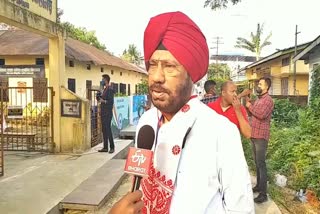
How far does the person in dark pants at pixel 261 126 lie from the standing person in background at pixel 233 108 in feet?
2.12

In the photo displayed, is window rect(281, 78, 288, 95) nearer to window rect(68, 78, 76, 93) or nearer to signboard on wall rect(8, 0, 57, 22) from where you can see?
window rect(68, 78, 76, 93)

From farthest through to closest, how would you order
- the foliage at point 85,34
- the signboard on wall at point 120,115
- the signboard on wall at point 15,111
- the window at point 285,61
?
the foliage at point 85,34 → the window at point 285,61 → the signboard on wall at point 15,111 → the signboard on wall at point 120,115

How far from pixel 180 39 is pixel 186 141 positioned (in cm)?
38

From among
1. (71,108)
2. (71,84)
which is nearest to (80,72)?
(71,84)

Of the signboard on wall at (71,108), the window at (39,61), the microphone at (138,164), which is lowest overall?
the signboard on wall at (71,108)

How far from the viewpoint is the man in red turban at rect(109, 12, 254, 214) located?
129 centimetres

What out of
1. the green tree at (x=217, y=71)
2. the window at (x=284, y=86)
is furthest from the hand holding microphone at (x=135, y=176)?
the green tree at (x=217, y=71)

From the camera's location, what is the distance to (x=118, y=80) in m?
22.5

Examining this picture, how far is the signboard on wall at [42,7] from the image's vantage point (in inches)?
256

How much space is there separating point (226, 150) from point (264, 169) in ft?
12.9

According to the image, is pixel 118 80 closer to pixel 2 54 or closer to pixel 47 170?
pixel 2 54

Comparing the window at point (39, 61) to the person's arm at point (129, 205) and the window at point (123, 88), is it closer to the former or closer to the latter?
the window at point (123, 88)

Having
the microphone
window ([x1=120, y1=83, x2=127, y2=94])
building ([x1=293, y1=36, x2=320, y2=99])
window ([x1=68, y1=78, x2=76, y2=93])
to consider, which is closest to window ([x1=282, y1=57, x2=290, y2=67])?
building ([x1=293, y1=36, x2=320, y2=99])

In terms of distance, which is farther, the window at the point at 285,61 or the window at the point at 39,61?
the window at the point at 285,61
